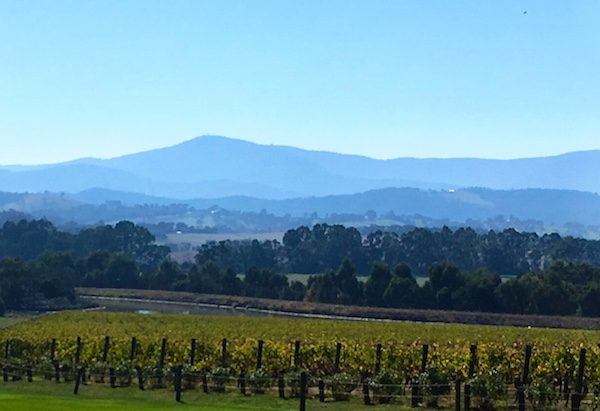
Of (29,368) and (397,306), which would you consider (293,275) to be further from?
(29,368)

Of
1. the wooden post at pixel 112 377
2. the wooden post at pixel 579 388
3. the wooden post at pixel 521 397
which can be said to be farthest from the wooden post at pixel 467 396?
the wooden post at pixel 112 377

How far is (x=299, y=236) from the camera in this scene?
16738 cm

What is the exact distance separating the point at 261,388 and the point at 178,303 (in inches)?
3192

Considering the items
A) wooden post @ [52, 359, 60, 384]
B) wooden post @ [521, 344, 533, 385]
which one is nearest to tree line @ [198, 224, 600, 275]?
wooden post @ [52, 359, 60, 384]

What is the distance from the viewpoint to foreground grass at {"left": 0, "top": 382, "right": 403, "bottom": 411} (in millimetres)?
25281

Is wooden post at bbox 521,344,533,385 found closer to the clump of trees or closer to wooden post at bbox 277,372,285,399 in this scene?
wooden post at bbox 277,372,285,399

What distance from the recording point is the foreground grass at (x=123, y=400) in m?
25.3

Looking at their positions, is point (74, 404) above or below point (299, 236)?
below

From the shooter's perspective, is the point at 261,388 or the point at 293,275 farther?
the point at 293,275

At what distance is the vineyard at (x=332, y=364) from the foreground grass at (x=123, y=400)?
696 mm

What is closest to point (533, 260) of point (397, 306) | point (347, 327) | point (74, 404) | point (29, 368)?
point (397, 306)

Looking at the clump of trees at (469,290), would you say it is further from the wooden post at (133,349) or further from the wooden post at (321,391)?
the wooden post at (321,391)

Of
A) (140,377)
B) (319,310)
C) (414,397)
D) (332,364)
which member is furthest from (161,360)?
(319,310)

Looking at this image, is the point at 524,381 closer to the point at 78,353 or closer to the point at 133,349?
the point at 133,349
